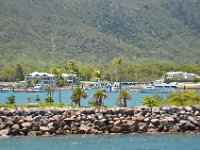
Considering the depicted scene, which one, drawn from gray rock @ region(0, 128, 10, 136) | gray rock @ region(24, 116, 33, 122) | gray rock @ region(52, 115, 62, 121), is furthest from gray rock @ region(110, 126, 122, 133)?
gray rock @ region(0, 128, 10, 136)

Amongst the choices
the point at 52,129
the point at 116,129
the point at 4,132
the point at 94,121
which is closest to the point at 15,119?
the point at 4,132

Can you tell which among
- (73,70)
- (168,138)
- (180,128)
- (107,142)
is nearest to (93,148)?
(107,142)

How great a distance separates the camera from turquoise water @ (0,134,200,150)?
47938 millimetres

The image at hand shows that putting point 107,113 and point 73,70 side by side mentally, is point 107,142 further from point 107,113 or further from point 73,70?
point 73,70

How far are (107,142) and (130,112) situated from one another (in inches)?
253

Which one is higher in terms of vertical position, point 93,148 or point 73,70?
point 73,70

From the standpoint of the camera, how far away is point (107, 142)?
50.3 meters

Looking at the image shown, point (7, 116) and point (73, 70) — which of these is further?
point (73, 70)

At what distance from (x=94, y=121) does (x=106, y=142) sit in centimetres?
499

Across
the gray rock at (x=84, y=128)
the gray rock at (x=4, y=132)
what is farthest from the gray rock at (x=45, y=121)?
the gray rock at (x=4, y=132)

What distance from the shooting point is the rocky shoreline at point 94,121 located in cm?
5422

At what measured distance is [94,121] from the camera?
181 ft

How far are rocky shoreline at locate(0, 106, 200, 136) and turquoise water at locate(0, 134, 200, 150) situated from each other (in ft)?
4.86

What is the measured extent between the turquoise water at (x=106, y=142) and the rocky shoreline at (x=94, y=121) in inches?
58.3
